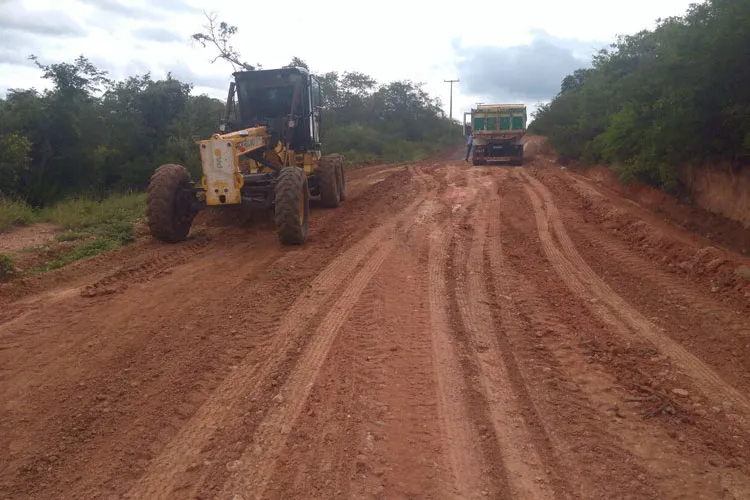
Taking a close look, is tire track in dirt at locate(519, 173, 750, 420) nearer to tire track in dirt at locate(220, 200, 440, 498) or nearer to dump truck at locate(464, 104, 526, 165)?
tire track in dirt at locate(220, 200, 440, 498)

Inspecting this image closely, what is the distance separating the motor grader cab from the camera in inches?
347

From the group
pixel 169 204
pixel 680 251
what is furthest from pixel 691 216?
pixel 169 204

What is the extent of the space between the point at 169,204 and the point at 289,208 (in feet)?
7.18

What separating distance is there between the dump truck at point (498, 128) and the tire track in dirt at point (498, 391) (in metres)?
18.3

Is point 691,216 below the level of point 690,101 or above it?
below

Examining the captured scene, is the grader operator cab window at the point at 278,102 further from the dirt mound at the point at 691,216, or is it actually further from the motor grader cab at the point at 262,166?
the dirt mound at the point at 691,216

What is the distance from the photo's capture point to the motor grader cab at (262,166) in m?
8.81

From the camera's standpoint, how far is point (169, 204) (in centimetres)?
926

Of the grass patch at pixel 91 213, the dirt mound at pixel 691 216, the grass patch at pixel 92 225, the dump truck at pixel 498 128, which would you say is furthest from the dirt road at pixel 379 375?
the dump truck at pixel 498 128

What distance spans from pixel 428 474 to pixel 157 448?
5.86 ft

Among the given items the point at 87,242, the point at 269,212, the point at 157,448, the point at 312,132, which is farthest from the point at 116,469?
the point at 312,132

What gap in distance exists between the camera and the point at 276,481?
3314mm

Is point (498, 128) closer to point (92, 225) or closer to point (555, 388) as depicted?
point (92, 225)

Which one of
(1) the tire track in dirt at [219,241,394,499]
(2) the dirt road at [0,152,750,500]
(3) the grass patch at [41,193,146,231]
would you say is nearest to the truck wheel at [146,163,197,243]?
(2) the dirt road at [0,152,750,500]
